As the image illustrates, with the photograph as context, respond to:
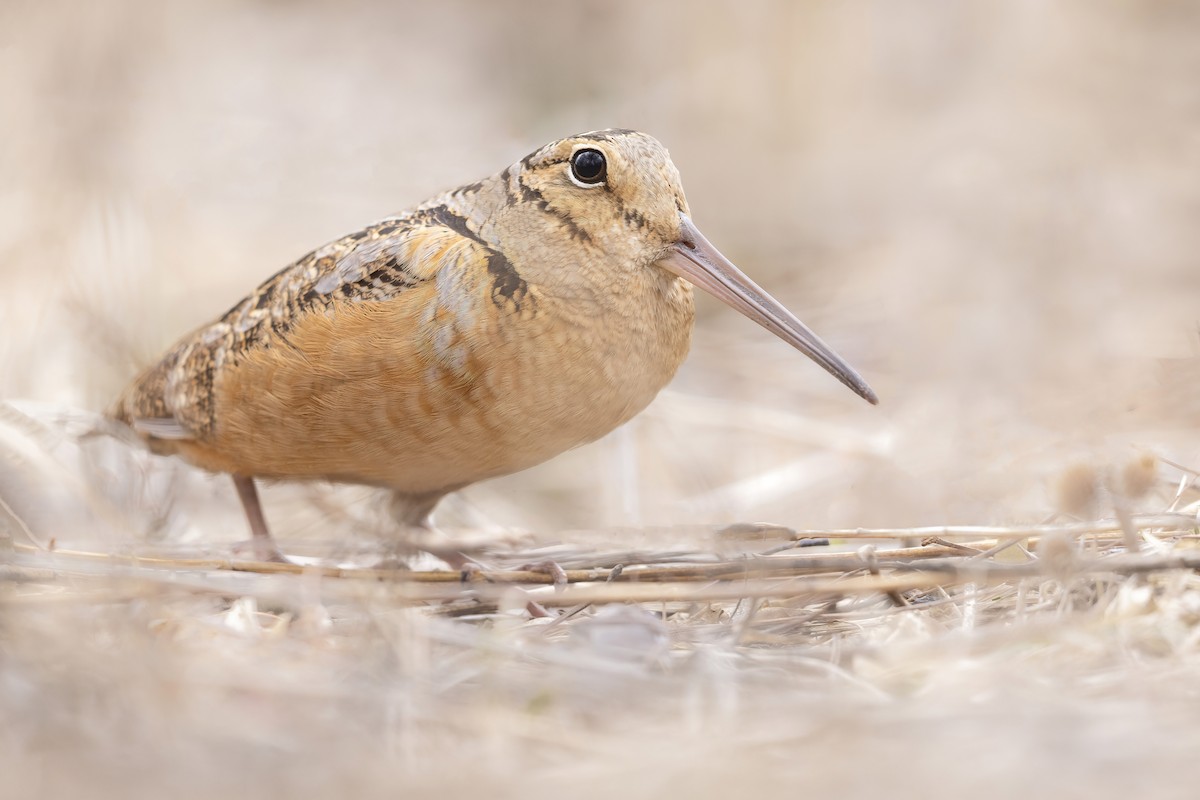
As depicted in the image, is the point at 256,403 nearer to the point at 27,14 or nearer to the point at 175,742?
the point at 175,742

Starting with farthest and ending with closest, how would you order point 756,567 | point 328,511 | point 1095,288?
point 1095,288, point 328,511, point 756,567

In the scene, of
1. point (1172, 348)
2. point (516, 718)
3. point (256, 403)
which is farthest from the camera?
point (1172, 348)

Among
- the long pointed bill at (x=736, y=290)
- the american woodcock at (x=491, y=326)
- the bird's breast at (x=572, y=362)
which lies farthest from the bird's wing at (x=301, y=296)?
the long pointed bill at (x=736, y=290)

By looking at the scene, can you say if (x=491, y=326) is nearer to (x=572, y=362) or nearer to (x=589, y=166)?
(x=572, y=362)

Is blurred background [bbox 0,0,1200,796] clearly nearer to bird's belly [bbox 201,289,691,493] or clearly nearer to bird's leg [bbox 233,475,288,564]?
bird's leg [bbox 233,475,288,564]

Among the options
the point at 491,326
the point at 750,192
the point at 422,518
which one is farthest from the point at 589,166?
the point at 750,192

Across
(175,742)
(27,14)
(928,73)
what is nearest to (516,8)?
(928,73)
